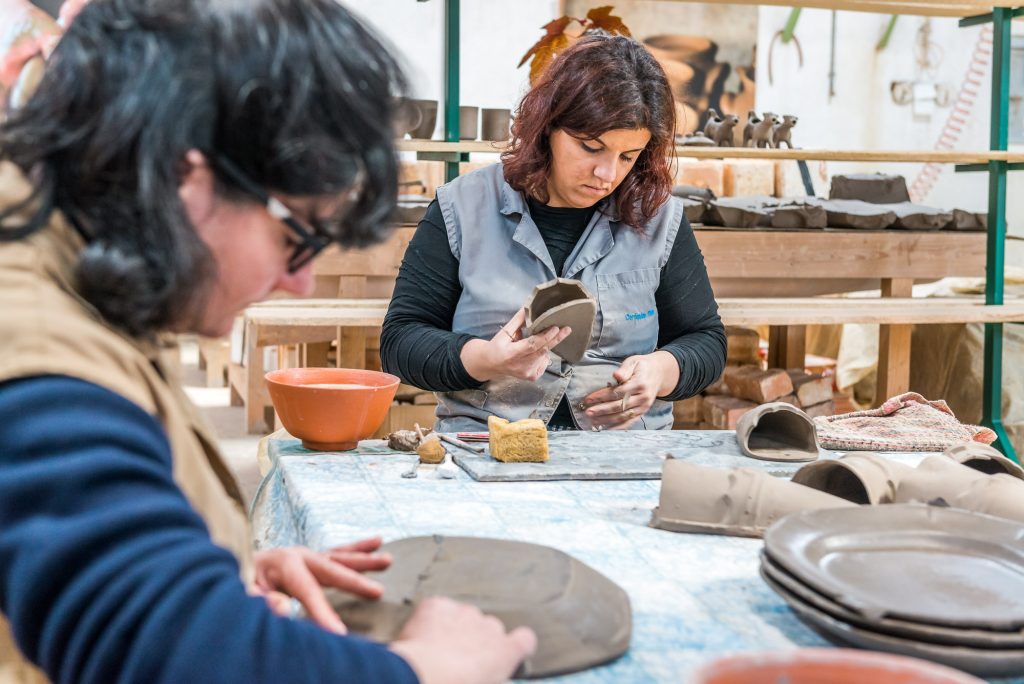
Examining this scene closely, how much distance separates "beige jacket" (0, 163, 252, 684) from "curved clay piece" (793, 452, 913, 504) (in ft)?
2.70

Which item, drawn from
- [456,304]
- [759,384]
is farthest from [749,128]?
[456,304]

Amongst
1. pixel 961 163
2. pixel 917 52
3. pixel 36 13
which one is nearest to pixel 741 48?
pixel 917 52

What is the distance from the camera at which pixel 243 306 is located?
2.97 feet

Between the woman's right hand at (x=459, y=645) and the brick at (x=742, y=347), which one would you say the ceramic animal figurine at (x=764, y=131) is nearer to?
the brick at (x=742, y=347)

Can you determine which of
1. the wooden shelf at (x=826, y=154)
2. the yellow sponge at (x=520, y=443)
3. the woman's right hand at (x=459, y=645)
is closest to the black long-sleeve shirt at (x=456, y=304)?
the yellow sponge at (x=520, y=443)

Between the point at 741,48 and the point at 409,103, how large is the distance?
8028mm

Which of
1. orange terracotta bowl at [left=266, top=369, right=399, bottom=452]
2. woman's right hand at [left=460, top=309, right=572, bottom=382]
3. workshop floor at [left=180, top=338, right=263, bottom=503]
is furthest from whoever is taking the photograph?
workshop floor at [left=180, top=338, right=263, bottom=503]

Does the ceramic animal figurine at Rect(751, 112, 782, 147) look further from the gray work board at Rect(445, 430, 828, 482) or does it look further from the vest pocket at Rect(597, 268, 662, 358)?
the gray work board at Rect(445, 430, 828, 482)

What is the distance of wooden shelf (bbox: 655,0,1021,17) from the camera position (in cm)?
400

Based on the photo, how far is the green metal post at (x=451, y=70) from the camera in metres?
3.70

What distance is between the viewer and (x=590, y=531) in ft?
4.59

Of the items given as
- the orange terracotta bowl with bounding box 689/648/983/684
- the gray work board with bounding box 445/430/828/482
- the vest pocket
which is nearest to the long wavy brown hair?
the vest pocket

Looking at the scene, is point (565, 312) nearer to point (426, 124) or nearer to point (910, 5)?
point (426, 124)

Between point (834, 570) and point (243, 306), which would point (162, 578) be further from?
point (834, 570)
